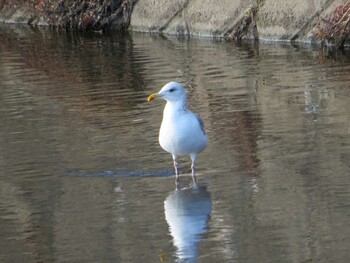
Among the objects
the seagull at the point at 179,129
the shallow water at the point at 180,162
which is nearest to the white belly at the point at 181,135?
the seagull at the point at 179,129

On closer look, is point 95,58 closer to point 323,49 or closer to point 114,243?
point 323,49

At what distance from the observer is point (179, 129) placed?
1138cm

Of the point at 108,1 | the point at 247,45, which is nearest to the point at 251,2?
the point at 247,45

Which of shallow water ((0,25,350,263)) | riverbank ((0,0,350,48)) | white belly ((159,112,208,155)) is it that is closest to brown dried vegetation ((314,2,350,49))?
riverbank ((0,0,350,48))

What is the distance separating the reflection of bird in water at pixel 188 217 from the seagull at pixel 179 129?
0.38 metres

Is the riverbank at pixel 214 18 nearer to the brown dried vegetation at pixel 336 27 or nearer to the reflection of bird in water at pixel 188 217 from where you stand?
the brown dried vegetation at pixel 336 27

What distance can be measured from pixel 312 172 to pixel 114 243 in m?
2.61

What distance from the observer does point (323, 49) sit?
20062mm

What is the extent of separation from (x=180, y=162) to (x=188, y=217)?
91.2 inches

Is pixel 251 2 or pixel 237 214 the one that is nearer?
pixel 237 214

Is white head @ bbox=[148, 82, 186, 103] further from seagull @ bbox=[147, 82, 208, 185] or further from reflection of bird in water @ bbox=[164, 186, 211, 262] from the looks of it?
reflection of bird in water @ bbox=[164, 186, 211, 262]

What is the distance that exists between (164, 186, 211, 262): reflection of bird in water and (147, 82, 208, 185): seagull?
38cm

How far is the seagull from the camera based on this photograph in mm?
11367

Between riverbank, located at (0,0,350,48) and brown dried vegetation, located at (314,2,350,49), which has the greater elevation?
riverbank, located at (0,0,350,48)
